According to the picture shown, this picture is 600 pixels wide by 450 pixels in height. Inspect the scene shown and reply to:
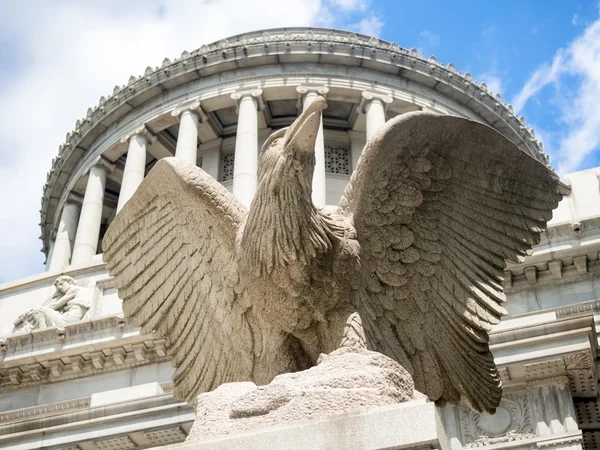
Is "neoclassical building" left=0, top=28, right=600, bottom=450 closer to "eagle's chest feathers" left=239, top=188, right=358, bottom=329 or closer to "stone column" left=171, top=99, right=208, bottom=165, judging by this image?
"stone column" left=171, top=99, right=208, bottom=165

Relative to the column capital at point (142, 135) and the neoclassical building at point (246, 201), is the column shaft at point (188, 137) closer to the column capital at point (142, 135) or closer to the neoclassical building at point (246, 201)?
the neoclassical building at point (246, 201)

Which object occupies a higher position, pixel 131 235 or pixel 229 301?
pixel 131 235

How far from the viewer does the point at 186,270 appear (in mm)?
6816

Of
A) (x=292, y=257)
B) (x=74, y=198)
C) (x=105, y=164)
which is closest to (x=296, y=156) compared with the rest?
(x=292, y=257)

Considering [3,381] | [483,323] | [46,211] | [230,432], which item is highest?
[46,211]

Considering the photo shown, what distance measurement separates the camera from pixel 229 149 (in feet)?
123

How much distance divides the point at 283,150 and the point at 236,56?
29952 mm

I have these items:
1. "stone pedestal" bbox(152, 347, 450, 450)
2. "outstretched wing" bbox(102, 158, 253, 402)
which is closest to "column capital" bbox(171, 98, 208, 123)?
"outstretched wing" bbox(102, 158, 253, 402)

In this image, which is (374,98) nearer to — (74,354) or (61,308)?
(61,308)

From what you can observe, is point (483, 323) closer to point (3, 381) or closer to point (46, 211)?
point (3, 381)

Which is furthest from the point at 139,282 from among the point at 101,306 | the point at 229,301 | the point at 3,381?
the point at 101,306

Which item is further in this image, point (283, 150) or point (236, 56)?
point (236, 56)

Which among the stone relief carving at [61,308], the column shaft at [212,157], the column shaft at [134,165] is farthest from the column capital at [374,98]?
the stone relief carving at [61,308]

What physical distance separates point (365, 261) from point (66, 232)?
3244 cm
